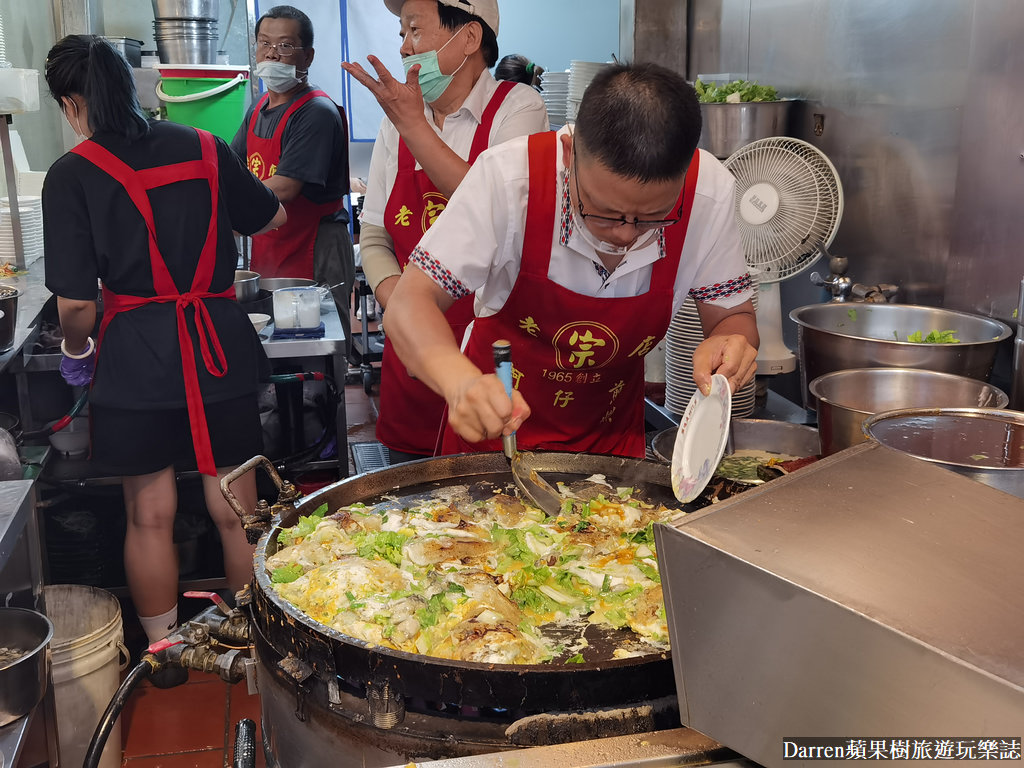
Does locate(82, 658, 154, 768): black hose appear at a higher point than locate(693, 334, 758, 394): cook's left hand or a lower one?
lower

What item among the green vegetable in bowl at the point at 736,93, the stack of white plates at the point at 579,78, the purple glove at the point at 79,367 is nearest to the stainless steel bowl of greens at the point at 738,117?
the green vegetable in bowl at the point at 736,93

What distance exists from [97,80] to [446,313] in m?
1.37

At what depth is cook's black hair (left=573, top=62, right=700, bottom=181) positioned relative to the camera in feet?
5.30

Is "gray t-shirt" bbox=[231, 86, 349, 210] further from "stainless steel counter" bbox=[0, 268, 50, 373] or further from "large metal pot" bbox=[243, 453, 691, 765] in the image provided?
"large metal pot" bbox=[243, 453, 691, 765]

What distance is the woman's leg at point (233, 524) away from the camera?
366cm

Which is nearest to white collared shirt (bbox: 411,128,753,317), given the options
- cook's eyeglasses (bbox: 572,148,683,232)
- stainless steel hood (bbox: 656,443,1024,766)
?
cook's eyeglasses (bbox: 572,148,683,232)

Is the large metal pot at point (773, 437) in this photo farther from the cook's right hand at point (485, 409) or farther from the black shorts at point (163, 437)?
the black shorts at point (163, 437)

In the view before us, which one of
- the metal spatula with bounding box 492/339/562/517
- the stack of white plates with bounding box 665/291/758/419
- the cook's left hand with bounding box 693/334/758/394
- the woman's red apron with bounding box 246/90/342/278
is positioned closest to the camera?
the metal spatula with bounding box 492/339/562/517

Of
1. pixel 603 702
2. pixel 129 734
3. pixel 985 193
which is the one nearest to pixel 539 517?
pixel 603 702

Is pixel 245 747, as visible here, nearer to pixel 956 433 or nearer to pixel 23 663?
pixel 23 663

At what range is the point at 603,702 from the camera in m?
1.31

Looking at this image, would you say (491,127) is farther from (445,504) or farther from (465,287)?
(445,504)

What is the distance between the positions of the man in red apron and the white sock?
189cm

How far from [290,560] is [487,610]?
0.40m
